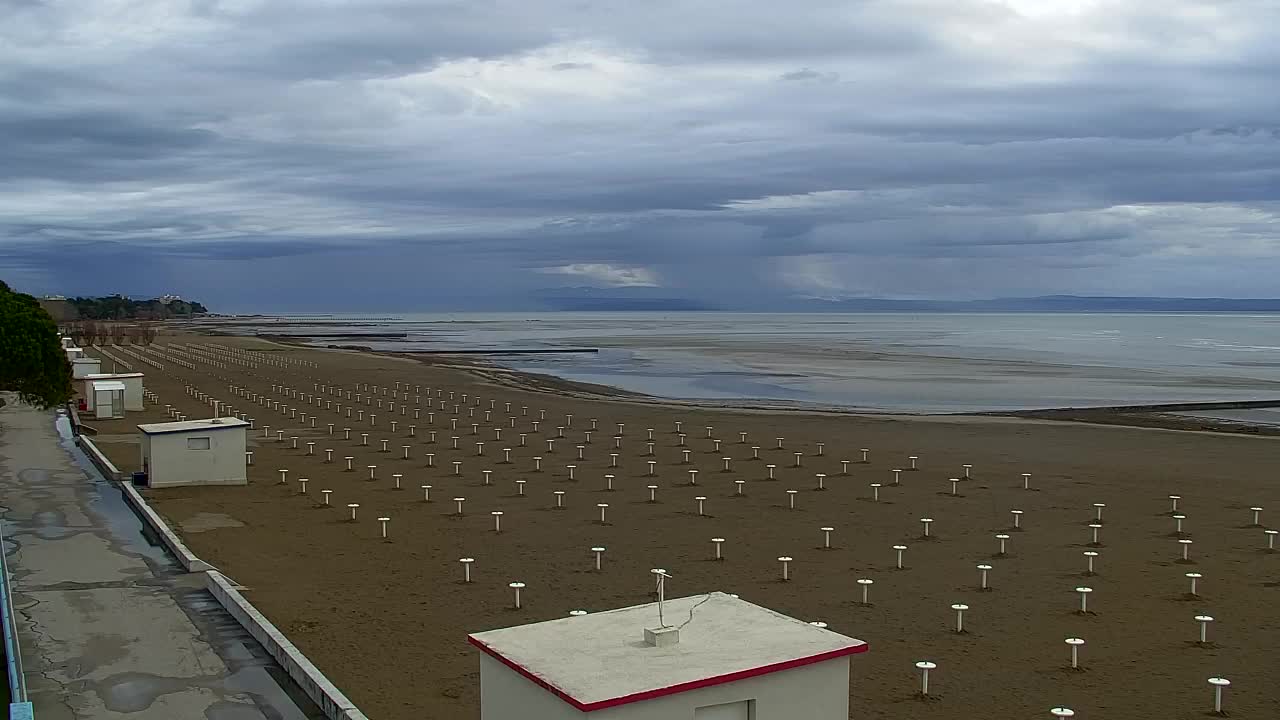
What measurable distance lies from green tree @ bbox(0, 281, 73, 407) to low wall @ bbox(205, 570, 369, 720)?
Answer: 35.7 ft

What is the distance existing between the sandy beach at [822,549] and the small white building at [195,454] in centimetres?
76

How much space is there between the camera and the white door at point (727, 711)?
333 inches

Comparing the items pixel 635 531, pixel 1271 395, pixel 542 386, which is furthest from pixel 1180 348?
pixel 635 531

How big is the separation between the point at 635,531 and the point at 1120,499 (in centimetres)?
1144

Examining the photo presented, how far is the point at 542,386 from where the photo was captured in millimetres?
61188

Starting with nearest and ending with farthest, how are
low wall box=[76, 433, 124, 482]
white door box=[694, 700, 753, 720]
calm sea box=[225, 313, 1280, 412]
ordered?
white door box=[694, 700, 753, 720]
low wall box=[76, 433, 124, 482]
calm sea box=[225, 313, 1280, 412]

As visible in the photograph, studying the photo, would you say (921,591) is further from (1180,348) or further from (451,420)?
(1180,348)

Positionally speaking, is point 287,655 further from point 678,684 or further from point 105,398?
point 105,398

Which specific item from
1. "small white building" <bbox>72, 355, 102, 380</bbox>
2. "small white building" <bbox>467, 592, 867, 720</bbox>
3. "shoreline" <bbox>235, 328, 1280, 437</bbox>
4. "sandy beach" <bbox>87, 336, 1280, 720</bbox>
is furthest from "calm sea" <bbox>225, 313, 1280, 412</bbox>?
"small white building" <bbox>467, 592, 867, 720</bbox>

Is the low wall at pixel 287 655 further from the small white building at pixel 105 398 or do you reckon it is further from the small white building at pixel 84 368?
the small white building at pixel 84 368

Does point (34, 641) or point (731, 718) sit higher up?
point (731, 718)

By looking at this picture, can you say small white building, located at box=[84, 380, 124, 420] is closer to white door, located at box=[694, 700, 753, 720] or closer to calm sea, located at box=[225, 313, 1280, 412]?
calm sea, located at box=[225, 313, 1280, 412]

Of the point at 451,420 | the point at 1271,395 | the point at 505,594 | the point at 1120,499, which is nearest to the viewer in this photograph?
the point at 505,594

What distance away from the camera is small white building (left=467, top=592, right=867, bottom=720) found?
8234 millimetres
